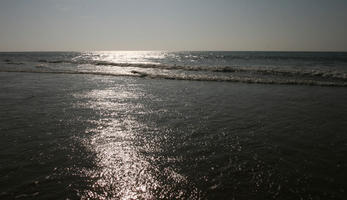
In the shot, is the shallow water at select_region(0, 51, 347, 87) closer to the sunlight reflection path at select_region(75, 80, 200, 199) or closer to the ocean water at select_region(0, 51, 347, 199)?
the ocean water at select_region(0, 51, 347, 199)

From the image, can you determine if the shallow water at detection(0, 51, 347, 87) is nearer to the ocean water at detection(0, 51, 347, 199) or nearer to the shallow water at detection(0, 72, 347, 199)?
the ocean water at detection(0, 51, 347, 199)

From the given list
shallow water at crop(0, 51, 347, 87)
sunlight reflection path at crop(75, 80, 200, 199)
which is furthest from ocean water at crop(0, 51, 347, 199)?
shallow water at crop(0, 51, 347, 87)

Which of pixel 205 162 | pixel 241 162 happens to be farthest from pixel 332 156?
pixel 205 162

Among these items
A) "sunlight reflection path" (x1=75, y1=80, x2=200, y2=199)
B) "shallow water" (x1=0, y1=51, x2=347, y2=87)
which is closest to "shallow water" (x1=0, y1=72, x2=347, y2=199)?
"sunlight reflection path" (x1=75, y1=80, x2=200, y2=199)

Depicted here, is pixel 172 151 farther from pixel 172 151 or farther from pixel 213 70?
pixel 213 70

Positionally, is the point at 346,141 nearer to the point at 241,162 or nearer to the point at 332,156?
the point at 332,156

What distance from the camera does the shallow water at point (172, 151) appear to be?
4734 mm

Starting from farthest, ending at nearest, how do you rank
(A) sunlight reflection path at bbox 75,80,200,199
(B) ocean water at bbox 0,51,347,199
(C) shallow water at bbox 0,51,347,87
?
(C) shallow water at bbox 0,51,347,87, (B) ocean water at bbox 0,51,347,199, (A) sunlight reflection path at bbox 75,80,200,199

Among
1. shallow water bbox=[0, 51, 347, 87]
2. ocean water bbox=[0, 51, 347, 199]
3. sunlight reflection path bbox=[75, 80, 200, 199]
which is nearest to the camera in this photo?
sunlight reflection path bbox=[75, 80, 200, 199]

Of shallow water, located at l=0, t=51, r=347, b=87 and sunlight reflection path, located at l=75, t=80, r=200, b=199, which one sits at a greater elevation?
shallow water, located at l=0, t=51, r=347, b=87

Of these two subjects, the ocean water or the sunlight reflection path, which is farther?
the ocean water

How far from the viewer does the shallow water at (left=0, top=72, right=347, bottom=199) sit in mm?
4734

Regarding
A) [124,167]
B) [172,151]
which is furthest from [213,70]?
[124,167]

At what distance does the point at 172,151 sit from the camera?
6.45 m
